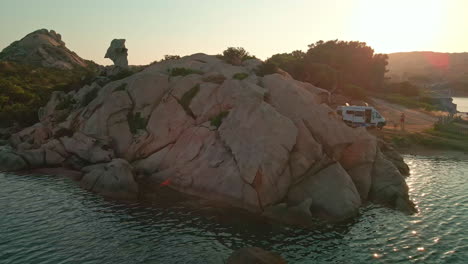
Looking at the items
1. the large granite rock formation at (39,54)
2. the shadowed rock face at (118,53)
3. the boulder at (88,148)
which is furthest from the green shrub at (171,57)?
the large granite rock formation at (39,54)

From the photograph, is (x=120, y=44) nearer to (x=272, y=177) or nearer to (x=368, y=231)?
(x=272, y=177)

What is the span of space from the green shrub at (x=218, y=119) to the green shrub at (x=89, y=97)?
2151cm

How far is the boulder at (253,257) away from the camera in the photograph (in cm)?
1944

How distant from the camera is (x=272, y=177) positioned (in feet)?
101

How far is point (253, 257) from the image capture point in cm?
1950

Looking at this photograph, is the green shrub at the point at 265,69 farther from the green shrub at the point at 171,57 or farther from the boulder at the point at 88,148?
the boulder at the point at 88,148

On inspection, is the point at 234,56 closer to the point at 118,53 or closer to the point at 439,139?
the point at 118,53

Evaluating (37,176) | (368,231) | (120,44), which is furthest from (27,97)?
(368,231)

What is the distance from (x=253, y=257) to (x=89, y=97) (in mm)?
39257

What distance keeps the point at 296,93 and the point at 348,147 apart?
27.0 ft

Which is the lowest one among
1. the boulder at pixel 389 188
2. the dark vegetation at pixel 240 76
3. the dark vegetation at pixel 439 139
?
the boulder at pixel 389 188

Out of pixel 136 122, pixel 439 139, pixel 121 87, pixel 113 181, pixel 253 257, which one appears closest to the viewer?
pixel 253 257

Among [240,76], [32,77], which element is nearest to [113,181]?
[240,76]

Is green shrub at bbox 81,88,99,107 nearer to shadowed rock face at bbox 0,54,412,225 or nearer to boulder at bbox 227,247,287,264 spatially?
shadowed rock face at bbox 0,54,412,225
